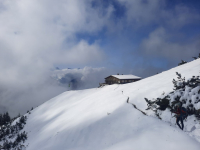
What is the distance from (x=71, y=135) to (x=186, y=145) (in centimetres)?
1155

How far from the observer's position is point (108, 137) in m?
10.3

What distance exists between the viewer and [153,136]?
701 centimetres

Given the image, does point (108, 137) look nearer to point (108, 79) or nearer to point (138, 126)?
point (138, 126)

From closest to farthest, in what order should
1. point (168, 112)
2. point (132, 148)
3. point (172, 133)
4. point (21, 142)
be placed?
1. point (132, 148)
2. point (172, 133)
3. point (168, 112)
4. point (21, 142)

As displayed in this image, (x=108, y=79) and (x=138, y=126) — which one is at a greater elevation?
(x=108, y=79)

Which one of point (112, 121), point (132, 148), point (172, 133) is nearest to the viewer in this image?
point (132, 148)

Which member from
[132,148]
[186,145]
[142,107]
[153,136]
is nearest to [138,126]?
[153,136]

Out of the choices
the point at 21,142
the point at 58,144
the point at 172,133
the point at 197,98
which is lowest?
the point at 21,142

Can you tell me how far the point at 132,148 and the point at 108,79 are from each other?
55213mm

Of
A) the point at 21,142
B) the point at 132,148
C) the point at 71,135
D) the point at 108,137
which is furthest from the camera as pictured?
the point at 21,142

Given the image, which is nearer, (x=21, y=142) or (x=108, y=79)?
(x=21, y=142)

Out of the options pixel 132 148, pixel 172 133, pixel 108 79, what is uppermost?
pixel 108 79

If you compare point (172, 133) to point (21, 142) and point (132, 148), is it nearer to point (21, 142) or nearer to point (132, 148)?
point (132, 148)

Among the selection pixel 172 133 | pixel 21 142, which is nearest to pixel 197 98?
pixel 172 133
